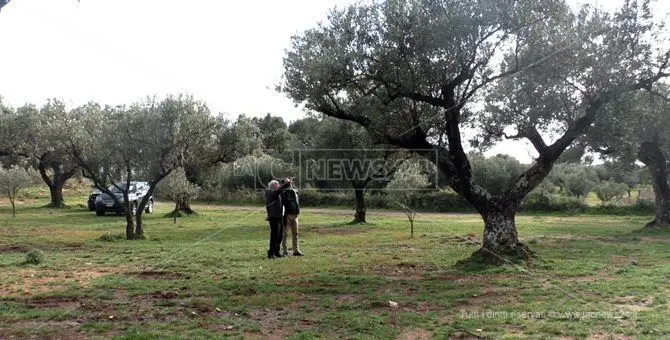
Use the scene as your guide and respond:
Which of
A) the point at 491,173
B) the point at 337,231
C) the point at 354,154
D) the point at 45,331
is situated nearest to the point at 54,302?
the point at 45,331

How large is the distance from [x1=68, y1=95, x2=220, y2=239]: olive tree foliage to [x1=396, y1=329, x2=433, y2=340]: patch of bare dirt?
15.5m

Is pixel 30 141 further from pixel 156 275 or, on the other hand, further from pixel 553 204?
pixel 553 204

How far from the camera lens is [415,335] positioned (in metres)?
7.45

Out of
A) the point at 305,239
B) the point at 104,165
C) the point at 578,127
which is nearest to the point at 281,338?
the point at 578,127

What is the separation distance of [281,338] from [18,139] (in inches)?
1425

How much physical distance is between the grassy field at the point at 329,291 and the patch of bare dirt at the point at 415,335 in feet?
0.05

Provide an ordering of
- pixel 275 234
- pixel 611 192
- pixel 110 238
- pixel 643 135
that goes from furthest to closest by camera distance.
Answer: pixel 611 192 → pixel 643 135 → pixel 110 238 → pixel 275 234

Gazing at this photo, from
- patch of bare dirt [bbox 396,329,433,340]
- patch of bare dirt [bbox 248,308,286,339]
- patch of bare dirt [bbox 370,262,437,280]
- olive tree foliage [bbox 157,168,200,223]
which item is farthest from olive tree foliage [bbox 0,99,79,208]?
patch of bare dirt [bbox 396,329,433,340]

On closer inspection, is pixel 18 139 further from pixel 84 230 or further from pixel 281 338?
pixel 281 338

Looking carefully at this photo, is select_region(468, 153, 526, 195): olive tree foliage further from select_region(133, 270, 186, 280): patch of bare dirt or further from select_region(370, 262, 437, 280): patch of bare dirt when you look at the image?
select_region(133, 270, 186, 280): patch of bare dirt

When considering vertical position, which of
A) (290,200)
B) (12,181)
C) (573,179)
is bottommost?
(290,200)

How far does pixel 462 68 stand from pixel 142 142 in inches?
534

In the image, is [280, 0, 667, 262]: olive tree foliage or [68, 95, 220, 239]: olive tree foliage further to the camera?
[68, 95, 220, 239]: olive tree foliage

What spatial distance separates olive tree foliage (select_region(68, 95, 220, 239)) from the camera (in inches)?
821
